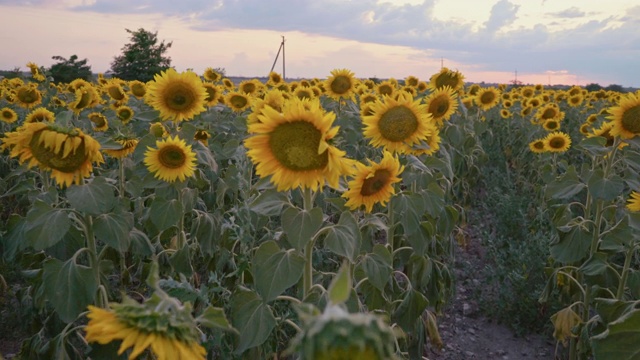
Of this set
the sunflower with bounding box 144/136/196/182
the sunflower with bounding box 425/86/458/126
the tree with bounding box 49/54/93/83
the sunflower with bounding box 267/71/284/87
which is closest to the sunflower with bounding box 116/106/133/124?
the sunflower with bounding box 144/136/196/182

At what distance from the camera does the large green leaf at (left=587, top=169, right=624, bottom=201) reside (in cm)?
332

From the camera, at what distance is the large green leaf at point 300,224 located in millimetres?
2055

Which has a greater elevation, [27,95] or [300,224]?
[27,95]

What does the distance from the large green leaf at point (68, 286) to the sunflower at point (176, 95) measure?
198cm

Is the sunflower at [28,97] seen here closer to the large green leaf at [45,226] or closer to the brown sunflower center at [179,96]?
the brown sunflower center at [179,96]

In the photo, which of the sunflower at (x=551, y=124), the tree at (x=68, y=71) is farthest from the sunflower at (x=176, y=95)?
the tree at (x=68, y=71)

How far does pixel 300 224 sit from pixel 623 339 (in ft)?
3.48

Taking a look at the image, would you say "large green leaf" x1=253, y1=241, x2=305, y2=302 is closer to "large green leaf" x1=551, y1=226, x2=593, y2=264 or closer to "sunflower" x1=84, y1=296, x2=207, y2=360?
"sunflower" x1=84, y1=296, x2=207, y2=360

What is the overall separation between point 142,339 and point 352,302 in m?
1.32

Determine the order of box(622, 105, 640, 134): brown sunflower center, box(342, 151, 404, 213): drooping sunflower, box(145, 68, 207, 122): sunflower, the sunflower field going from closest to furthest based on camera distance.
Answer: the sunflower field < box(342, 151, 404, 213): drooping sunflower < box(622, 105, 640, 134): brown sunflower center < box(145, 68, 207, 122): sunflower

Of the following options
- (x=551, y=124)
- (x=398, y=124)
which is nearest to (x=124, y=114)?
(x=398, y=124)

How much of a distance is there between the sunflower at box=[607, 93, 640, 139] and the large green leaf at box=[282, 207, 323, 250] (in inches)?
91.1

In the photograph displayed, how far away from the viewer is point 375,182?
110 inches

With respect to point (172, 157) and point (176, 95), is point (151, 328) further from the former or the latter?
point (176, 95)
